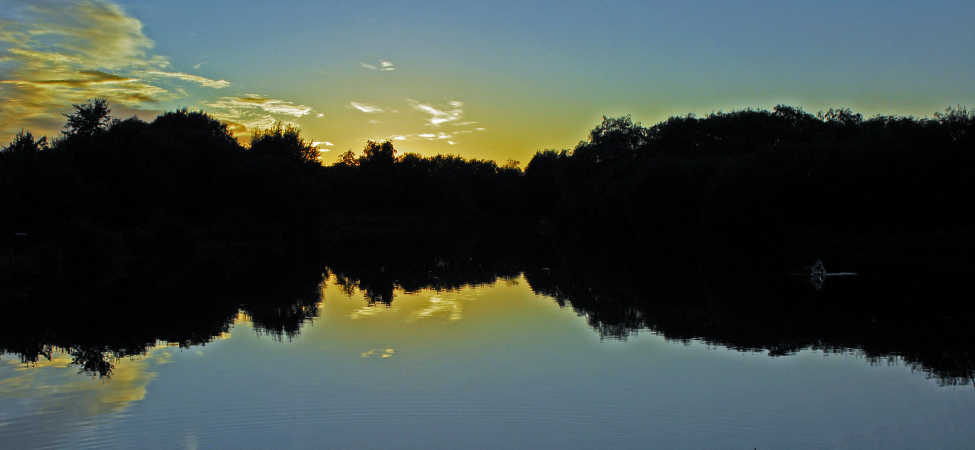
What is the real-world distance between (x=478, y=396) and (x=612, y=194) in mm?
66172

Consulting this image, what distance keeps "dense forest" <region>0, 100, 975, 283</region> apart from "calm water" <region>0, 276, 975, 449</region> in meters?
20.4

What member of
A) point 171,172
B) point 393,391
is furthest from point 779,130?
point 393,391

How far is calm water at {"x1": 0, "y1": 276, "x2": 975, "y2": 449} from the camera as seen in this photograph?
9570 mm

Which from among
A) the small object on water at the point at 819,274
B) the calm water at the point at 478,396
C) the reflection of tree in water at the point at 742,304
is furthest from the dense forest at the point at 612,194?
the calm water at the point at 478,396

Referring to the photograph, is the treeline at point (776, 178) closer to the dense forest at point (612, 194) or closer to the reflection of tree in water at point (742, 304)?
the dense forest at point (612, 194)

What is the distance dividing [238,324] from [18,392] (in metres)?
7.55

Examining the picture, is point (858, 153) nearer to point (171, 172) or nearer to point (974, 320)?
point (974, 320)

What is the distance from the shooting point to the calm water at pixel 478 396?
9570 mm

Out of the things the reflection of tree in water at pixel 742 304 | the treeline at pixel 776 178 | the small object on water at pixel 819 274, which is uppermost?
the treeline at pixel 776 178

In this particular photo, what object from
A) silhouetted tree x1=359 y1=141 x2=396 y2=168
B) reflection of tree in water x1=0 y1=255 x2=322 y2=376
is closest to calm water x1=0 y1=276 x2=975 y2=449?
reflection of tree in water x1=0 y1=255 x2=322 y2=376

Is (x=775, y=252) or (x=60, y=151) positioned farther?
(x=60, y=151)

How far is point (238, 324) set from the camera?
19.7 m

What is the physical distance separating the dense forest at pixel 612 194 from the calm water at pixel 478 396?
20.4 meters

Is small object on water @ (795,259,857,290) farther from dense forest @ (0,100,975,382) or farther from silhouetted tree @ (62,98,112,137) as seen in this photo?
A: silhouetted tree @ (62,98,112,137)
